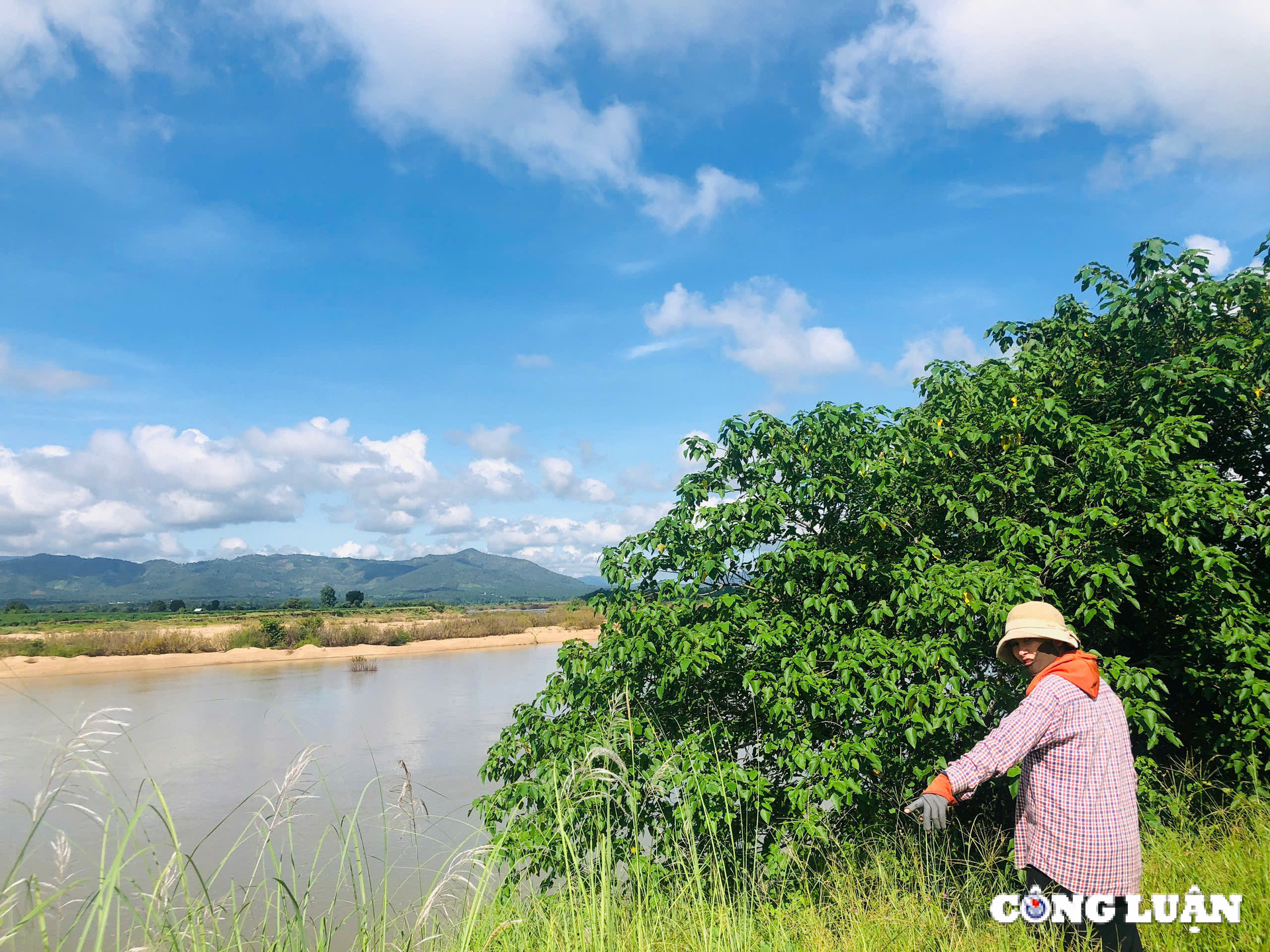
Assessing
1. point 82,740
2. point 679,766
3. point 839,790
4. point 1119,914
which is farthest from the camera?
point 679,766

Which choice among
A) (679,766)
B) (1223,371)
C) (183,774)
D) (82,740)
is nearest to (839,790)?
(679,766)

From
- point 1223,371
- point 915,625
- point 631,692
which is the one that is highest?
point 1223,371

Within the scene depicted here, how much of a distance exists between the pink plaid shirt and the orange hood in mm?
20

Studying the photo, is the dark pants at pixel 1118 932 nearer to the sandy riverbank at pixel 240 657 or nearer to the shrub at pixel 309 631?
the sandy riverbank at pixel 240 657

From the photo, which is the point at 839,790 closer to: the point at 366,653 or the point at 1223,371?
the point at 1223,371

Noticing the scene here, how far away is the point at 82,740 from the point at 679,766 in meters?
3.46

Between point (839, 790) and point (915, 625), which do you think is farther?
point (915, 625)

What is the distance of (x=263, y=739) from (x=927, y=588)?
659 inches

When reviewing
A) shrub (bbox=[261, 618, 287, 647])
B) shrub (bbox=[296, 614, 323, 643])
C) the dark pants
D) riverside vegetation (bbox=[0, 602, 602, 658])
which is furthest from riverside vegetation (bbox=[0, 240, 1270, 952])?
shrub (bbox=[296, 614, 323, 643])

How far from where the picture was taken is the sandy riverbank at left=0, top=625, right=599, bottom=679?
100 feet

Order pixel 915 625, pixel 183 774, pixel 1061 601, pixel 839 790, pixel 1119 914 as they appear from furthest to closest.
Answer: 1. pixel 183 774
2. pixel 1061 601
3. pixel 915 625
4. pixel 839 790
5. pixel 1119 914

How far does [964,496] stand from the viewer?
5.74 metres

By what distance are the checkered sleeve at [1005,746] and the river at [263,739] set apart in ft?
6.24

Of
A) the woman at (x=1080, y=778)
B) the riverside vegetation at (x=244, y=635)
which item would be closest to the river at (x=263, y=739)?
the woman at (x=1080, y=778)
